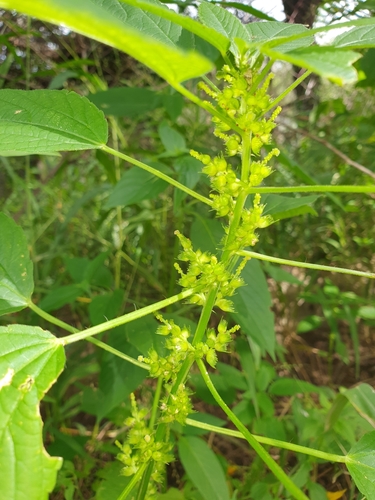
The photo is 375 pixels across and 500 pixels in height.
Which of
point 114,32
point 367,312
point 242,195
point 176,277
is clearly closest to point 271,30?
point 242,195

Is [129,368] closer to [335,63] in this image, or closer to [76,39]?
[335,63]

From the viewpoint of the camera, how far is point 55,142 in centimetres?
51

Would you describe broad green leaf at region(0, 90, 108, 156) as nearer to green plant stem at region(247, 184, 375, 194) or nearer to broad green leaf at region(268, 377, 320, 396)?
green plant stem at region(247, 184, 375, 194)

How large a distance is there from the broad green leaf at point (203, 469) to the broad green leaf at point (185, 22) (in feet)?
2.36

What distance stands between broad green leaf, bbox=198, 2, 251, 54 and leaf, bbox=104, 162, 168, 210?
0.48m

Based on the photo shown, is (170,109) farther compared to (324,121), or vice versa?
(324,121)

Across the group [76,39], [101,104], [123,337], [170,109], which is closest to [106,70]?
[76,39]

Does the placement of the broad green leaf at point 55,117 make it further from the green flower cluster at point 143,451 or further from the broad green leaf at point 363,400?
the broad green leaf at point 363,400

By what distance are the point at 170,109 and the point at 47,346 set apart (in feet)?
2.73

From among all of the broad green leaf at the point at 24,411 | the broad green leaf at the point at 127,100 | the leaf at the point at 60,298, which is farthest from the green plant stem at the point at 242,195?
the broad green leaf at the point at 127,100

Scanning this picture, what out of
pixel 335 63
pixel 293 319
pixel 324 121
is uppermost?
pixel 335 63

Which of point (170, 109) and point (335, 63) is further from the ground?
point (335, 63)

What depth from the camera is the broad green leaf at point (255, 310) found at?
82 cm

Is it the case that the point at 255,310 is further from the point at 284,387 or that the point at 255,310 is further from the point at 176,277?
the point at 176,277
